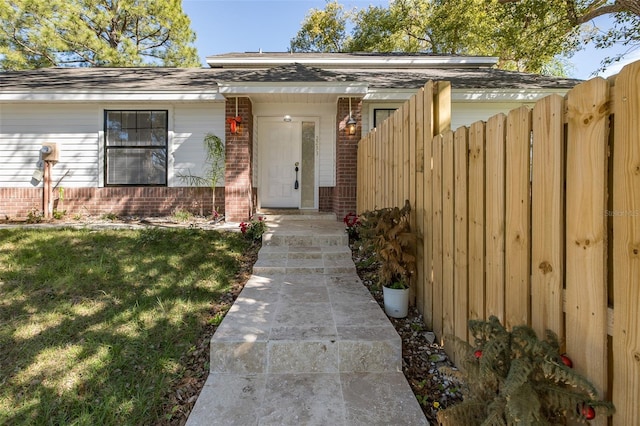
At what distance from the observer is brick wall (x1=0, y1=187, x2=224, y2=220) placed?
6867mm

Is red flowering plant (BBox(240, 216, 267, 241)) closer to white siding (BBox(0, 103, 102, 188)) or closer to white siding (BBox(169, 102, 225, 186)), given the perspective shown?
white siding (BBox(169, 102, 225, 186))

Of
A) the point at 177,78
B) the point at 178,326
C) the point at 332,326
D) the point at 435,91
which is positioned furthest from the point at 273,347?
the point at 177,78

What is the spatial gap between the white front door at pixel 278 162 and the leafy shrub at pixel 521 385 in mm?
6077

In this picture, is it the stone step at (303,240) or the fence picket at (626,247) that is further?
the stone step at (303,240)

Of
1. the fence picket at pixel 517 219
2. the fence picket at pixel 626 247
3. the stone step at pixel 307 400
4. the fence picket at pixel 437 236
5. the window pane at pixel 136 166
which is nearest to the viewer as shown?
the fence picket at pixel 626 247

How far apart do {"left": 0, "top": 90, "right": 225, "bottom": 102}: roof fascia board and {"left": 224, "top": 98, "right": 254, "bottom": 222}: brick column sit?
76 centimetres

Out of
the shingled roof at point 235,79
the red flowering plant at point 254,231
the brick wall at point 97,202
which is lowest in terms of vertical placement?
the red flowering plant at point 254,231

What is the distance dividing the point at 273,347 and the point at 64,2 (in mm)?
20811

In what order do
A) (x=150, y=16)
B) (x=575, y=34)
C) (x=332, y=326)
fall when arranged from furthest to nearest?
1. (x=150, y=16)
2. (x=575, y=34)
3. (x=332, y=326)

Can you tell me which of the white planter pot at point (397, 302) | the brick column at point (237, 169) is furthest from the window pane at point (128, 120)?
the white planter pot at point (397, 302)

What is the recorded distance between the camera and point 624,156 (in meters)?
1.15

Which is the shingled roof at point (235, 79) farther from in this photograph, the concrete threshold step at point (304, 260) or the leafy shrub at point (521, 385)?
the leafy shrub at point (521, 385)

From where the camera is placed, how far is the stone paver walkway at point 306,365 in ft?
5.93

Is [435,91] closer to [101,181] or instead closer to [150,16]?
[101,181]
